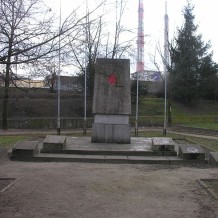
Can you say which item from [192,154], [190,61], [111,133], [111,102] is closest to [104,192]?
[192,154]

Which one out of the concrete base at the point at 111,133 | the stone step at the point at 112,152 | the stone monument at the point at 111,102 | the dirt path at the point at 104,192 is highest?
the stone monument at the point at 111,102

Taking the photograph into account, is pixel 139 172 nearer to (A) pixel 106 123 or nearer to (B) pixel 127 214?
(B) pixel 127 214

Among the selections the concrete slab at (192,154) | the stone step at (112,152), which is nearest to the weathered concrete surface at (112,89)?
the stone step at (112,152)

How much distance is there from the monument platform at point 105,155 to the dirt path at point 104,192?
0.67 metres

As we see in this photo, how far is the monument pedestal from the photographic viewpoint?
18.1 meters

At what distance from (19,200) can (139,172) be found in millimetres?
4673

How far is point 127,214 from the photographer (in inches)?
302

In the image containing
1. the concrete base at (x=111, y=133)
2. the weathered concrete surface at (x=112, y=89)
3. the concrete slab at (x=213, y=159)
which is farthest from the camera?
the weathered concrete surface at (x=112, y=89)

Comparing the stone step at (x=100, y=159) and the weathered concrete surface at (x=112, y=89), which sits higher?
the weathered concrete surface at (x=112, y=89)

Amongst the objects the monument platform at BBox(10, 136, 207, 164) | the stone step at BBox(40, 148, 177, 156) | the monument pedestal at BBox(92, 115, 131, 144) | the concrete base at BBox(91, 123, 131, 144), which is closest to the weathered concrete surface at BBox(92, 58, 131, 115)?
the monument pedestal at BBox(92, 115, 131, 144)

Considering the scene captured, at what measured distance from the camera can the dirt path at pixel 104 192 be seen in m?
7.80

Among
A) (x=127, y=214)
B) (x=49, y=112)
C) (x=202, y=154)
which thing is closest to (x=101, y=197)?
(x=127, y=214)

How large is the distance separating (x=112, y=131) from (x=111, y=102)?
119 centimetres

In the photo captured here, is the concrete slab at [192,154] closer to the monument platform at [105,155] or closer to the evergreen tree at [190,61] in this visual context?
the monument platform at [105,155]
